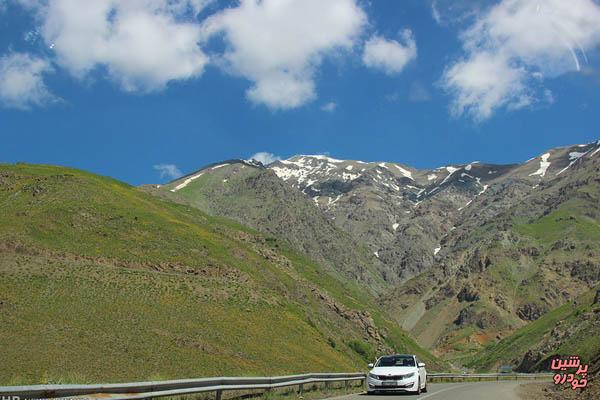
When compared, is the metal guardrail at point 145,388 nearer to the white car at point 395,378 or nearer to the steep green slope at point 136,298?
the white car at point 395,378

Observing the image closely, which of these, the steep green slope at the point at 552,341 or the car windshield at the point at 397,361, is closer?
the car windshield at the point at 397,361

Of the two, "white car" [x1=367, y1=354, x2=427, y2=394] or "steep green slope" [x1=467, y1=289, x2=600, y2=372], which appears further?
"steep green slope" [x1=467, y1=289, x2=600, y2=372]

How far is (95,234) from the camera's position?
265ft

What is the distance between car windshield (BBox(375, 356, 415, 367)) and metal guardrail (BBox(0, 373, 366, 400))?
16.0ft

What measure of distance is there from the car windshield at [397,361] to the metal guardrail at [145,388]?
16.0 feet

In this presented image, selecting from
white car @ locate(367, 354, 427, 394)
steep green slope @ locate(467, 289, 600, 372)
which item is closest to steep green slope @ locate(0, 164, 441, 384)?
white car @ locate(367, 354, 427, 394)

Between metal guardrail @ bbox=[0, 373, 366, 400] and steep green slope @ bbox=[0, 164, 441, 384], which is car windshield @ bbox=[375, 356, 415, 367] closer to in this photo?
metal guardrail @ bbox=[0, 373, 366, 400]

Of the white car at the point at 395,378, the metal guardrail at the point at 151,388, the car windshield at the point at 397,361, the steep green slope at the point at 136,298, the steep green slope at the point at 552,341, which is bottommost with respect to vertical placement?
the steep green slope at the point at 552,341

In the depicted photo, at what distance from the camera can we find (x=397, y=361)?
29.1 meters

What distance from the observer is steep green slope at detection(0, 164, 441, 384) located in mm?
49812

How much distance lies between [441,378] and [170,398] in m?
36.1

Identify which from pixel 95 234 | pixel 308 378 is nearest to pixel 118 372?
pixel 308 378

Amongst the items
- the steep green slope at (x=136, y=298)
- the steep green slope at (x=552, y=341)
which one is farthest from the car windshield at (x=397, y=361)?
the steep green slope at (x=552, y=341)

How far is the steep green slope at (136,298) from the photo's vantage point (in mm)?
49812
